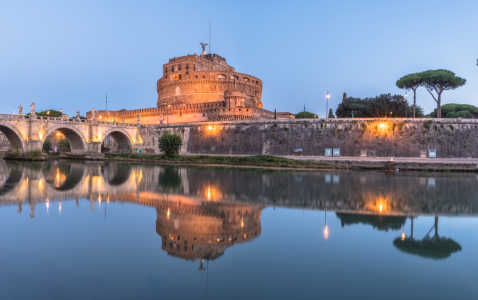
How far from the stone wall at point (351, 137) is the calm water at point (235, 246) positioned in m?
19.5

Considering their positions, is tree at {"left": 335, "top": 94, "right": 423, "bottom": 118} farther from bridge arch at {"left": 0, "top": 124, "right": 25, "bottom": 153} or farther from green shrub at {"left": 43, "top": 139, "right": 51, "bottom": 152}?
green shrub at {"left": 43, "top": 139, "right": 51, "bottom": 152}

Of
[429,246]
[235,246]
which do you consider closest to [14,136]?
[235,246]

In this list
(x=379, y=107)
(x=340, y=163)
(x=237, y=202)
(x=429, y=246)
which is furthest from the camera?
(x=379, y=107)


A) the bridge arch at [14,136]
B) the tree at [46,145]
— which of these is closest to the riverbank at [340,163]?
the bridge arch at [14,136]

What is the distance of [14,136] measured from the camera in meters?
34.9

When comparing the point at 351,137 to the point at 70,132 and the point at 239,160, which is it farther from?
the point at 70,132

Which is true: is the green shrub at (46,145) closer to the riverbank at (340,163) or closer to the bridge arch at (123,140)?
the bridge arch at (123,140)

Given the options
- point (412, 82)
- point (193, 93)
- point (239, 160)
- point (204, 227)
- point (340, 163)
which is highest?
point (193, 93)

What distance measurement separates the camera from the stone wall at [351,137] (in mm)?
32250

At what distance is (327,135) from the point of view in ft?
115

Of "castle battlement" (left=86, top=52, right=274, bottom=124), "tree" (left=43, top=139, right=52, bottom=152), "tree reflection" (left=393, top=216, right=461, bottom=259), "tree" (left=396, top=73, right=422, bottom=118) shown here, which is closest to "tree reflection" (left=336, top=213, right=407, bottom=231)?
"tree reflection" (left=393, top=216, right=461, bottom=259)

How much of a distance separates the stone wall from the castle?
9405 millimetres

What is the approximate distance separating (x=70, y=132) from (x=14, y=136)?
6424 millimetres

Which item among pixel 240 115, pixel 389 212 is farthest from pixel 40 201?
pixel 240 115
